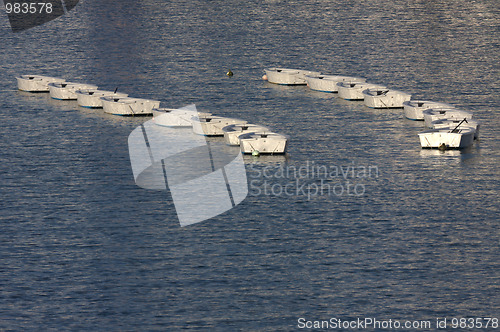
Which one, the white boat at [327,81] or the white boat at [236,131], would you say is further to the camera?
the white boat at [327,81]

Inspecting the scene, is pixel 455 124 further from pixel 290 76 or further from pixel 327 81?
pixel 290 76

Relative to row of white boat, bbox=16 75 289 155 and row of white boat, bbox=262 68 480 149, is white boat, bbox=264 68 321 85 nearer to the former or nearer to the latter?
row of white boat, bbox=262 68 480 149

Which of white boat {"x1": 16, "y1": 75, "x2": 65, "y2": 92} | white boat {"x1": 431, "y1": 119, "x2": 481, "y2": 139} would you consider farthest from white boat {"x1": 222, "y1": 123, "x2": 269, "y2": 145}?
white boat {"x1": 16, "y1": 75, "x2": 65, "y2": 92}

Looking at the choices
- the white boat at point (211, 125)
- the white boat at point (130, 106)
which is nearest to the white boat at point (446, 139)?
the white boat at point (211, 125)

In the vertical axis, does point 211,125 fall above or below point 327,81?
above

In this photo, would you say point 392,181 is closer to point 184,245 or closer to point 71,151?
point 184,245

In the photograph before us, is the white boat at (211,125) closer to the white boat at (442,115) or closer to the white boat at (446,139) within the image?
the white boat at (446,139)

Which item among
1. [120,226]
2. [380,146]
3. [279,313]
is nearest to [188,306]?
[279,313]

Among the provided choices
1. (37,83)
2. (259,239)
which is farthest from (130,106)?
(259,239)

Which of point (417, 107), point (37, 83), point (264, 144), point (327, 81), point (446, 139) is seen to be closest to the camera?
point (264, 144)
